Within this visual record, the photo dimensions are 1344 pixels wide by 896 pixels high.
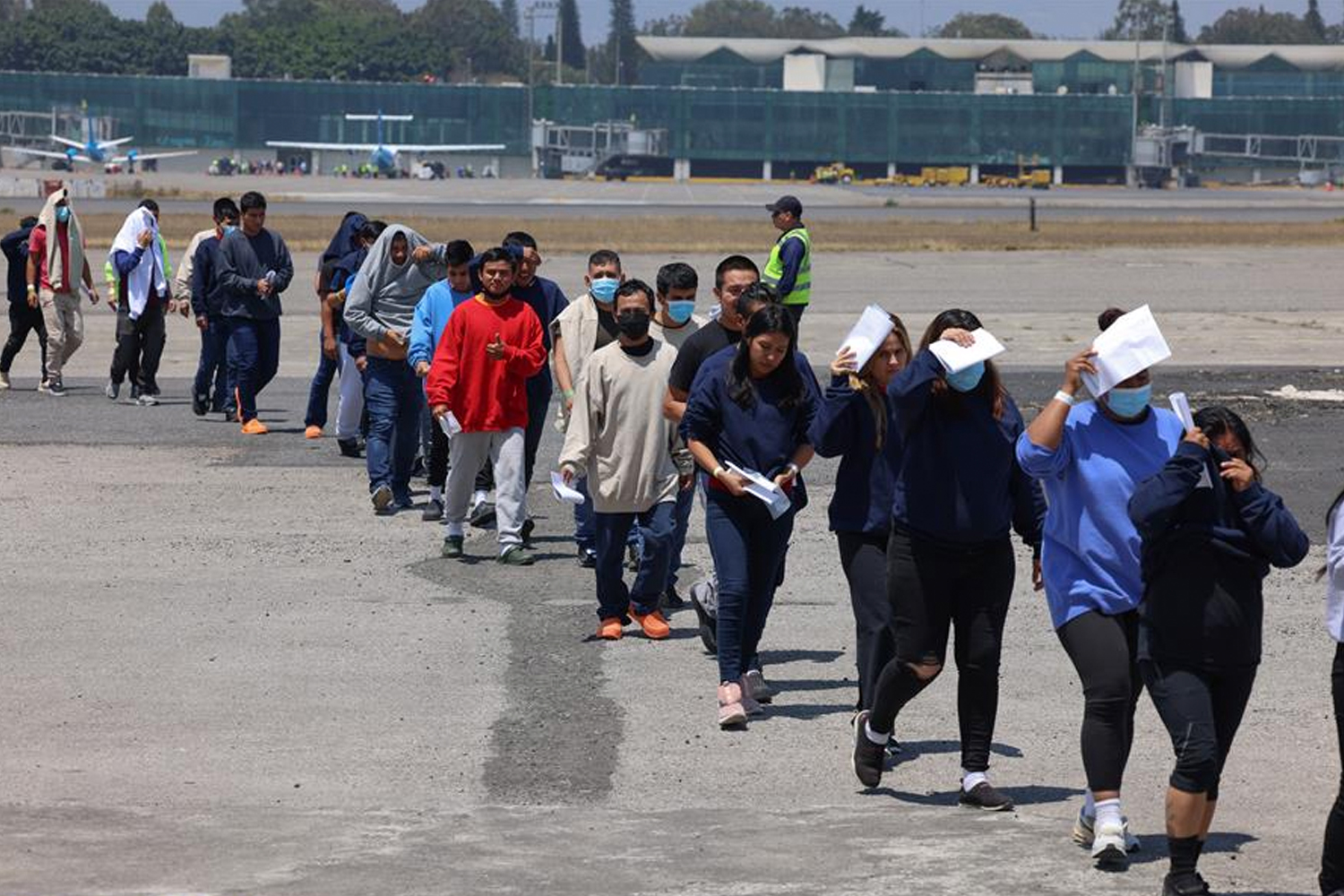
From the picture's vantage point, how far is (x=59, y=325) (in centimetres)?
1991

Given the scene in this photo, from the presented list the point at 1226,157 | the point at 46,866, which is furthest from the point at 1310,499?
the point at 1226,157

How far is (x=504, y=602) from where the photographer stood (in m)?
11.1

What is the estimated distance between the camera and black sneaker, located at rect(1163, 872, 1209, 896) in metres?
6.12

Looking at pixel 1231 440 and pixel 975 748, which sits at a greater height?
pixel 1231 440

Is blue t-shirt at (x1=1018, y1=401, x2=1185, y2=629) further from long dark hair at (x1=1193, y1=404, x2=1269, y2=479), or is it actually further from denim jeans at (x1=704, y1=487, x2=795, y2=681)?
denim jeans at (x1=704, y1=487, x2=795, y2=681)

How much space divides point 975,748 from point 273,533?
6.79 m

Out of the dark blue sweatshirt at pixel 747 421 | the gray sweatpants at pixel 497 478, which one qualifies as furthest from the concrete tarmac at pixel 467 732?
the dark blue sweatshirt at pixel 747 421

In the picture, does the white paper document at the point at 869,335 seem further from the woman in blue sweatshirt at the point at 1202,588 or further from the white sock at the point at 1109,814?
the white sock at the point at 1109,814

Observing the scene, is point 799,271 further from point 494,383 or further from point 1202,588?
point 1202,588

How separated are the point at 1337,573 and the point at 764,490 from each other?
2828 millimetres

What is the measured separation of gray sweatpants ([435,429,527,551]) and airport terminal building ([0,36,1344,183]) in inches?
5428

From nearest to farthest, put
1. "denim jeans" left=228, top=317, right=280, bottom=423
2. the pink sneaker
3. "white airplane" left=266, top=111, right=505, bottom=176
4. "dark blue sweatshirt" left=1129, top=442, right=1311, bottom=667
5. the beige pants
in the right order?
"dark blue sweatshirt" left=1129, top=442, right=1311, bottom=667 < the pink sneaker < "denim jeans" left=228, top=317, right=280, bottom=423 < the beige pants < "white airplane" left=266, top=111, right=505, bottom=176

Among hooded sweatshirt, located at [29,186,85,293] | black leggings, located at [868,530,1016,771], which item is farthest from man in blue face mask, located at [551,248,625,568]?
hooded sweatshirt, located at [29,186,85,293]

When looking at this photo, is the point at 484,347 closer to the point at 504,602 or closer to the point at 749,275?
the point at 504,602
